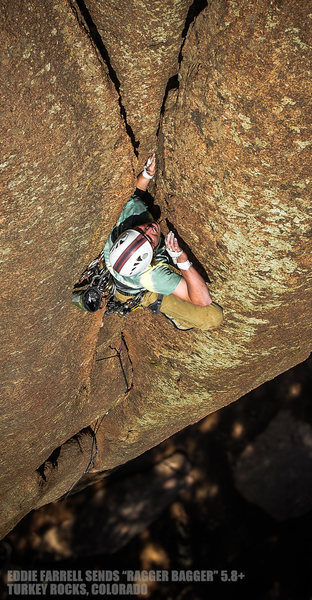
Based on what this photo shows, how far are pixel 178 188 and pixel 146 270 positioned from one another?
78cm

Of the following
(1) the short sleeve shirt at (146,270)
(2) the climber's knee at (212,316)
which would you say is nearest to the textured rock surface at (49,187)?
(1) the short sleeve shirt at (146,270)

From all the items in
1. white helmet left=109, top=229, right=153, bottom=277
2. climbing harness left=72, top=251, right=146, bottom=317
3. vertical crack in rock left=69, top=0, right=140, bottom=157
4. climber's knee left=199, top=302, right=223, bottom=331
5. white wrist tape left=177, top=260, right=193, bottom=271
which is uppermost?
vertical crack in rock left=69, top=0, right=140, bottom=157

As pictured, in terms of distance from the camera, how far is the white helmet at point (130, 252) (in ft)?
10.8

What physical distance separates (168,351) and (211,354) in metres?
0.61

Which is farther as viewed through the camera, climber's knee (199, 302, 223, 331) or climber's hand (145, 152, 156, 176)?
climber's knee (199, 302, 223, 331)

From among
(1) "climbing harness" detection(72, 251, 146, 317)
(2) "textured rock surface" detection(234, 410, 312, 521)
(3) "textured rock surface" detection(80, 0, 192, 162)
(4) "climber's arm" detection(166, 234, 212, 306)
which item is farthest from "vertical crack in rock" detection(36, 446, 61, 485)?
(2) "textured rock surface" detection(234, 410, 312, 521)

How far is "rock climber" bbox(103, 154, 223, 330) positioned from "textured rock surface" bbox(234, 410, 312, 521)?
8130 millimetres

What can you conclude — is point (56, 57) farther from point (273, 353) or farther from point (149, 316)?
point (273, 353)

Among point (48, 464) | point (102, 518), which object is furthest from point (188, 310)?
point (102, 518)

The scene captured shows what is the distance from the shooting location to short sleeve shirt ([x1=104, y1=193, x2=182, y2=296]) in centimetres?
360

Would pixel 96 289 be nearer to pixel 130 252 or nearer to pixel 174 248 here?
pixel 130 252

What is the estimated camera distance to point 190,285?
11.8 ft

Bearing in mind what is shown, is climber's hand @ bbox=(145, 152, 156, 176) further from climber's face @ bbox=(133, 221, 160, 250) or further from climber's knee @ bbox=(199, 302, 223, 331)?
climber's knee @ bbox=(199, 302, 223, 331)

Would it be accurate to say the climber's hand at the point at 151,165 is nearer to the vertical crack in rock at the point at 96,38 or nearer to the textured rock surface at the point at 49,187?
the textured rock surface at the point at 49,187
